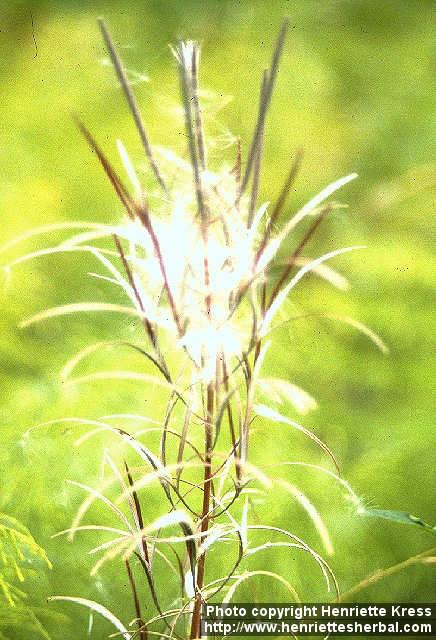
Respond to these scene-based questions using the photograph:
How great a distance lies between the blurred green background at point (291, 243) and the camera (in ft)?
2.35

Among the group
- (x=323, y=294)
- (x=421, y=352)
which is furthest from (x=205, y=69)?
(x=421, y=352)

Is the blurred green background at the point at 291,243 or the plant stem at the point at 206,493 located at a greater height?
the blurred green background at the point at 291,243

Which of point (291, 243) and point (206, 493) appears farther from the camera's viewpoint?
point (291, 243)

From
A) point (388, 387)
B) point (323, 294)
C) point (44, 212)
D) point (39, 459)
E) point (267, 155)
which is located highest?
point (267, 155)

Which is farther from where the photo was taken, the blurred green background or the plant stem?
the blurred green background

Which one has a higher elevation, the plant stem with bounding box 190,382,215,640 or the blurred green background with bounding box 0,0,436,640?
the blurred green background with bounding box 0,0,436,640

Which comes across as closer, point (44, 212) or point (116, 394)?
point (116, 394)

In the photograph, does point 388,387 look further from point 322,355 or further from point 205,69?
point 205,69

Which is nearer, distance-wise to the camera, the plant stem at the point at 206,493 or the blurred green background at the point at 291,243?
the plant stem at the point at 206,493

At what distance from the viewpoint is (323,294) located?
0.88m

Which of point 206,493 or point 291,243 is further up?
point 291,243

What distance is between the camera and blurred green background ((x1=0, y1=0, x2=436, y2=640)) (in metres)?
0.72

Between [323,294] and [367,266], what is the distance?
6 cm

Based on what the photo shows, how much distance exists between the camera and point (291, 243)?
94cm
